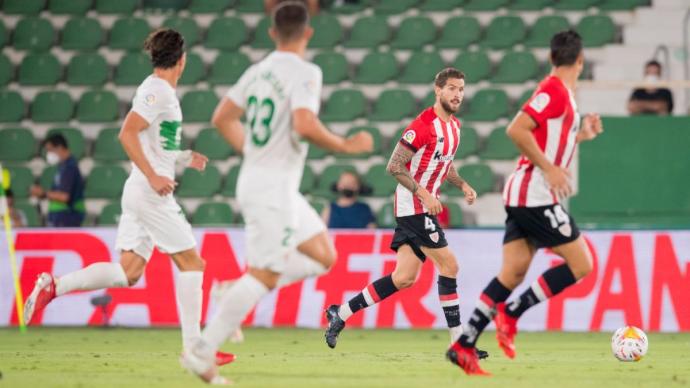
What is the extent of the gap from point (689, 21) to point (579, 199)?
15.6 ft

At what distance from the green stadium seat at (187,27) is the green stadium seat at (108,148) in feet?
7.13

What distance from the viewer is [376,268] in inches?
568

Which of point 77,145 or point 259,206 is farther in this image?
point 77,145

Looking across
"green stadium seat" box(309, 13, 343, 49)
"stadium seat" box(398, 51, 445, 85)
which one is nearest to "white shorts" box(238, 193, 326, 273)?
"stadium seat" box(398, 51, 445, 85)

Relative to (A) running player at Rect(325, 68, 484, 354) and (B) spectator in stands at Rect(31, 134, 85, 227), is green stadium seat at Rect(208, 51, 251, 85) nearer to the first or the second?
(B) spectator in stands at Rect(31, 134, 85, 227)

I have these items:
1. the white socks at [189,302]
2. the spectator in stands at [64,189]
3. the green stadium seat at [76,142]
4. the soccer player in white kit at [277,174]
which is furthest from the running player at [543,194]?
the green stadium seat at [76,142]

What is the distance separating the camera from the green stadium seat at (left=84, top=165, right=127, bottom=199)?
18.7m

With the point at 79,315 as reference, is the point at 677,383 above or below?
above

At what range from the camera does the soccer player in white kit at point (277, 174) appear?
22.6ft

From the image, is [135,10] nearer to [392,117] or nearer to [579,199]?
[392,117]

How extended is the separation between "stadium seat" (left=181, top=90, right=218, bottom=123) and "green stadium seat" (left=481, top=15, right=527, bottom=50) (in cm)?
Result: 453

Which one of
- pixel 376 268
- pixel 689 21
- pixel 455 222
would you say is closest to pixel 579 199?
pixel 455 222

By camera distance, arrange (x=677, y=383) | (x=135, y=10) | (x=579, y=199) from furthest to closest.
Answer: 1. (x=135, y=10)
2. (x=579, y=199)
3. (x=677, y=383)

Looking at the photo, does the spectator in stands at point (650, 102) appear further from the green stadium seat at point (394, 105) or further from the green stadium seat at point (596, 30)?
the green stadium seat at point (394, 105)
